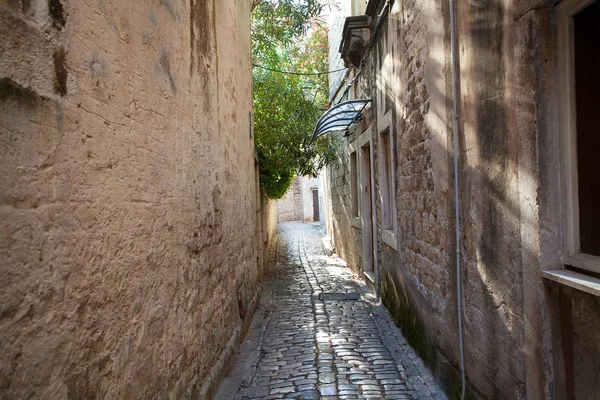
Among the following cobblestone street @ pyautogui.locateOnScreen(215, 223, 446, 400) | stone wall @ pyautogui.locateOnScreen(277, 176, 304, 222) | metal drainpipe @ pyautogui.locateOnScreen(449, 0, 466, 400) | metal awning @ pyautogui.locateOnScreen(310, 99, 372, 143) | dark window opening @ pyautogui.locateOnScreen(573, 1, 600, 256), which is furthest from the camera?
Result: stone wall @ pyautogui.locateOnScreen(277, 176, 304, 222)

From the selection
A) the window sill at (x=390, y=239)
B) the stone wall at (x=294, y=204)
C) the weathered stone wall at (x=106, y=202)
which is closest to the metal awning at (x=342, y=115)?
the window sill at (x=390, y=239)

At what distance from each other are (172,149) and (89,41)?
120 centimetres

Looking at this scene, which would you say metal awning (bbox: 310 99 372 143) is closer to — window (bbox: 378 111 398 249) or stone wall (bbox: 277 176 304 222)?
window (bbox: 378 111 398 249)

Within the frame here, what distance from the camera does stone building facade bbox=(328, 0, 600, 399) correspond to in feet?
7.29

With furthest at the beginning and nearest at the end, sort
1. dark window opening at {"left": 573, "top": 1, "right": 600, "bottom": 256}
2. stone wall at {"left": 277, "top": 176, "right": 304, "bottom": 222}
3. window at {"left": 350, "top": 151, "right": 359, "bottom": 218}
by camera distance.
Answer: stone wall at {"left": 277, "top": 176, "right": 304, "bottom": 222} → window at {"left": 350, "top": 151, "right": 359, "bottom": 218} → dark window opening at {"left": 573, "top": 1, "right": 600, "bottom": 256}

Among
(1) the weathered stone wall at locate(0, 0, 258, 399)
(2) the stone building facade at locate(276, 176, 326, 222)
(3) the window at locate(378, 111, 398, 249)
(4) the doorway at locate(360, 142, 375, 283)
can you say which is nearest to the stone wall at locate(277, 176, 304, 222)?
(2) the stone building facade at locate(276, 176, 326, 222)

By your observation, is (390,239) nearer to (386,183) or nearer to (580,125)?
(386,183)

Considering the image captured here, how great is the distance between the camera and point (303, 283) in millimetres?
9555

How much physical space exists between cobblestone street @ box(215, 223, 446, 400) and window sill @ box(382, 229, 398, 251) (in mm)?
974

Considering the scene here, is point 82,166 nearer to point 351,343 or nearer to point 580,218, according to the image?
point 580,218

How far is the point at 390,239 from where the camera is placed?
21.4 ft

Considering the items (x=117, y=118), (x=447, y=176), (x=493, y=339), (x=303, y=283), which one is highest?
(x=117, y=118)

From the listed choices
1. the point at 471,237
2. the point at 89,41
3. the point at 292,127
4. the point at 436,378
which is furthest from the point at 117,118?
the point at 292,127

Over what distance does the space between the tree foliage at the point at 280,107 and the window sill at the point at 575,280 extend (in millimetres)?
8951
